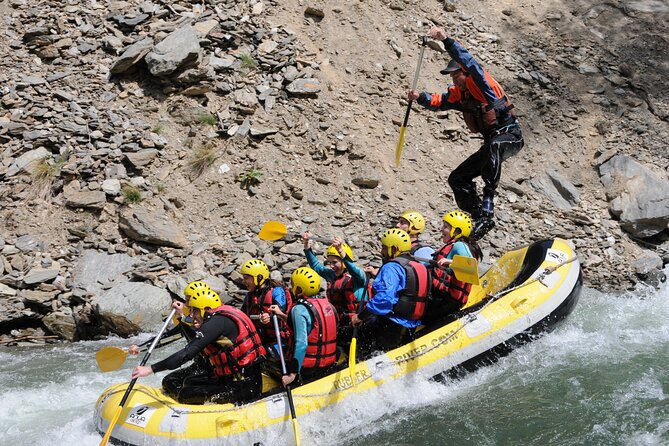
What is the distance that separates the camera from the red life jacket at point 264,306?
7270 mm

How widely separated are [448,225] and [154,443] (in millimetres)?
3569

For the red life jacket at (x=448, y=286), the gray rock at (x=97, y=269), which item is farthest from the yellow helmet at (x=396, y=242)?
the gray rock at (x=97, y=269)

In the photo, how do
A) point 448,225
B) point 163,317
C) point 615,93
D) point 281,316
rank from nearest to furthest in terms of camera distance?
point 281,316
point 448,225
point 163,317
point 615,93

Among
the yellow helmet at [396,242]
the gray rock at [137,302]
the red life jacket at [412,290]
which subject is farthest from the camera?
the gray rock at [137,302]

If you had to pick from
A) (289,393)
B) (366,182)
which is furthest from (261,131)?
(289,393)

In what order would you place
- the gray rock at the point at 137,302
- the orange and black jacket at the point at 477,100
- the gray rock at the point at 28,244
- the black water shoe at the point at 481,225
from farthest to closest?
the gray rock at the point at 28,244
the gray rock at the point at 137,302
the black water shoe at the point at 481,225
the orange and black jacket at the point at 477,100

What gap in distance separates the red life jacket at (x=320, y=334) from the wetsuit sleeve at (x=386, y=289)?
1.09ft

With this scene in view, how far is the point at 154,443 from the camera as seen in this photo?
6324 millimetres

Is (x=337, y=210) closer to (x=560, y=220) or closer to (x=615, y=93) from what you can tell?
(x=560, y=220)

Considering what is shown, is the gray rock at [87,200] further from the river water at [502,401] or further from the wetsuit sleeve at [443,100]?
the wetsuit sleeve at [443,100]

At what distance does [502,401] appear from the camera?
7059 mm

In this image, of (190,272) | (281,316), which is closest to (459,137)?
(190,272)

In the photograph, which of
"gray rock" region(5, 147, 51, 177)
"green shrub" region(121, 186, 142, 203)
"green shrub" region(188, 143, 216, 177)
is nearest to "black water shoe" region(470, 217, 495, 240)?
"green shrub" region(188, 143, 216, 177)

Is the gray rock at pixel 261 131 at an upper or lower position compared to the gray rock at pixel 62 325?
upper
